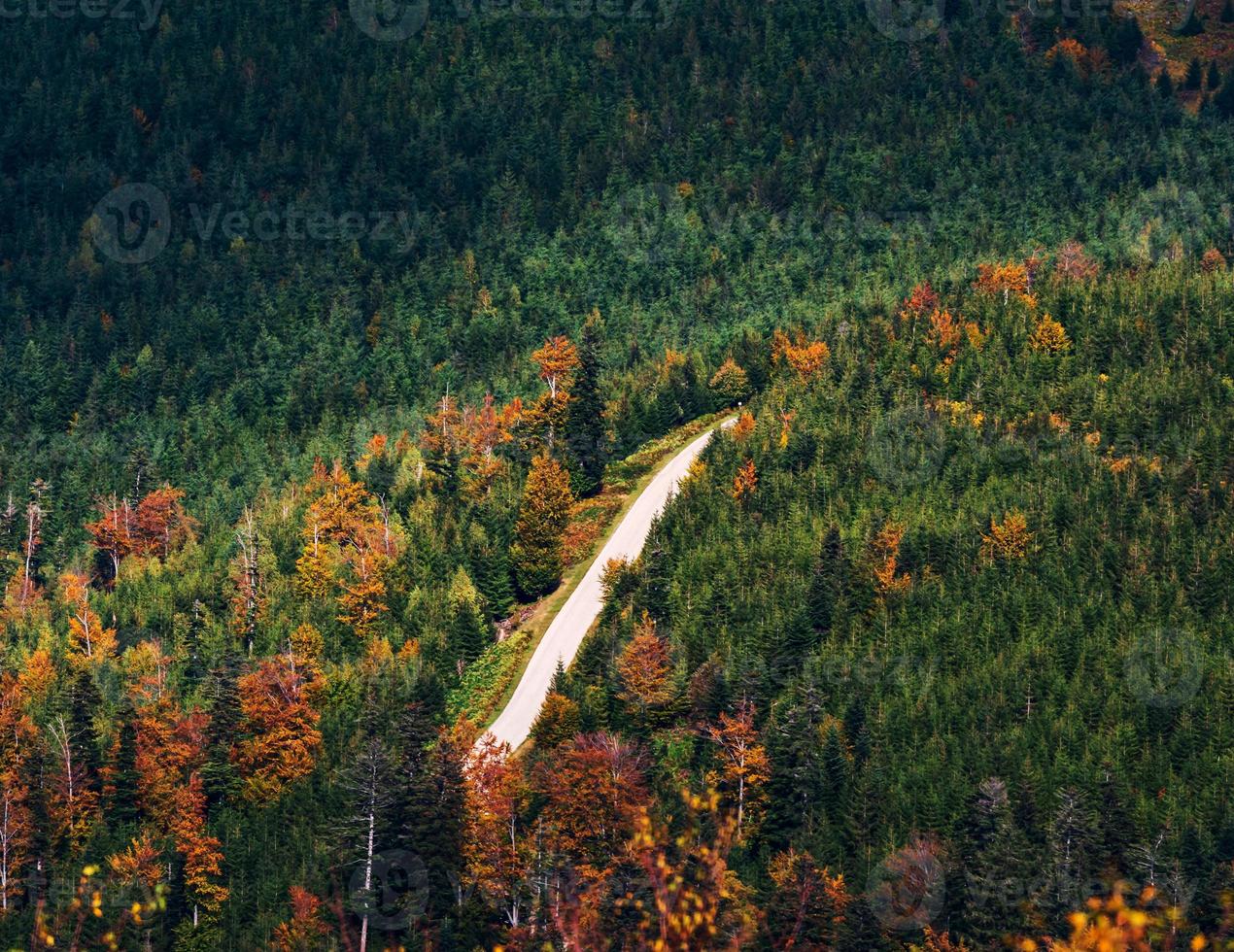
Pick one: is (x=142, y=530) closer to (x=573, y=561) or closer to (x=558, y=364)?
(x=558, y=364)

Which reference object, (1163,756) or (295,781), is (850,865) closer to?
(1163,756)

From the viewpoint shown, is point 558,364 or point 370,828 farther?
point 558,364

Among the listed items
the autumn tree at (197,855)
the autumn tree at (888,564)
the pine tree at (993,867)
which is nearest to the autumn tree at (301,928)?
the autumn tree at (197,855)

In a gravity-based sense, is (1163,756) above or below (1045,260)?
below

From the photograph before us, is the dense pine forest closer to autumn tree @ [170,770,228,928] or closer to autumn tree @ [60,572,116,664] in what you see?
autumn tree @ [170,770,228,928]

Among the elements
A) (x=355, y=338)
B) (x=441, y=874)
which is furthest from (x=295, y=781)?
(x=355, y=338)
